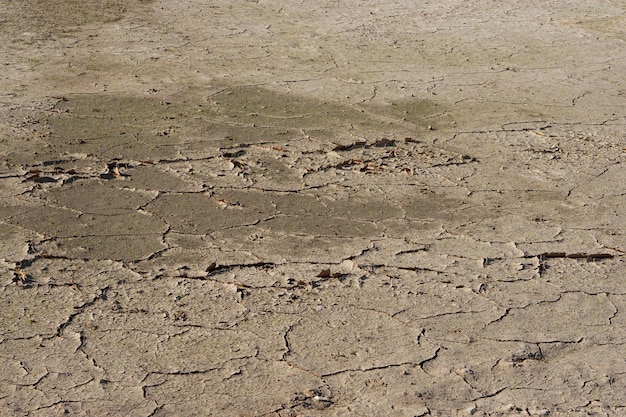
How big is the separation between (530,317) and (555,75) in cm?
328

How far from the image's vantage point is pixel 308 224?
146 inches

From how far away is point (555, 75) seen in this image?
19.6 ft

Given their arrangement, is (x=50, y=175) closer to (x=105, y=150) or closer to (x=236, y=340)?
(x=105, y=150)

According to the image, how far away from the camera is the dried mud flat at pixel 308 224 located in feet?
8.73

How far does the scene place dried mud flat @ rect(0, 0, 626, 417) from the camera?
2.66m

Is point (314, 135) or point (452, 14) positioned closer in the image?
point (314, 135)

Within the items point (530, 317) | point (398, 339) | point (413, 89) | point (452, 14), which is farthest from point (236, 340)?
point (452, 14)

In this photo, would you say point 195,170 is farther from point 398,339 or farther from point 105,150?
point 398,339

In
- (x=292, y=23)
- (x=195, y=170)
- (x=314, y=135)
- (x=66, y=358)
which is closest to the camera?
(x=66, y=358)

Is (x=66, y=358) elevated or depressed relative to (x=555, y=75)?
elevated

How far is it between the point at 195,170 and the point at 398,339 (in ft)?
5.47

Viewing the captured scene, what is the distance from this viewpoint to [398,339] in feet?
9.42

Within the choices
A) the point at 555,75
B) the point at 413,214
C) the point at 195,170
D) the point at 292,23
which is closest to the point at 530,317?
the point at 413,214

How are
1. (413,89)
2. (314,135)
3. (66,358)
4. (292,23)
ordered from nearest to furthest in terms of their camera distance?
(66,358), (314,135), (413,89), (292,23)
